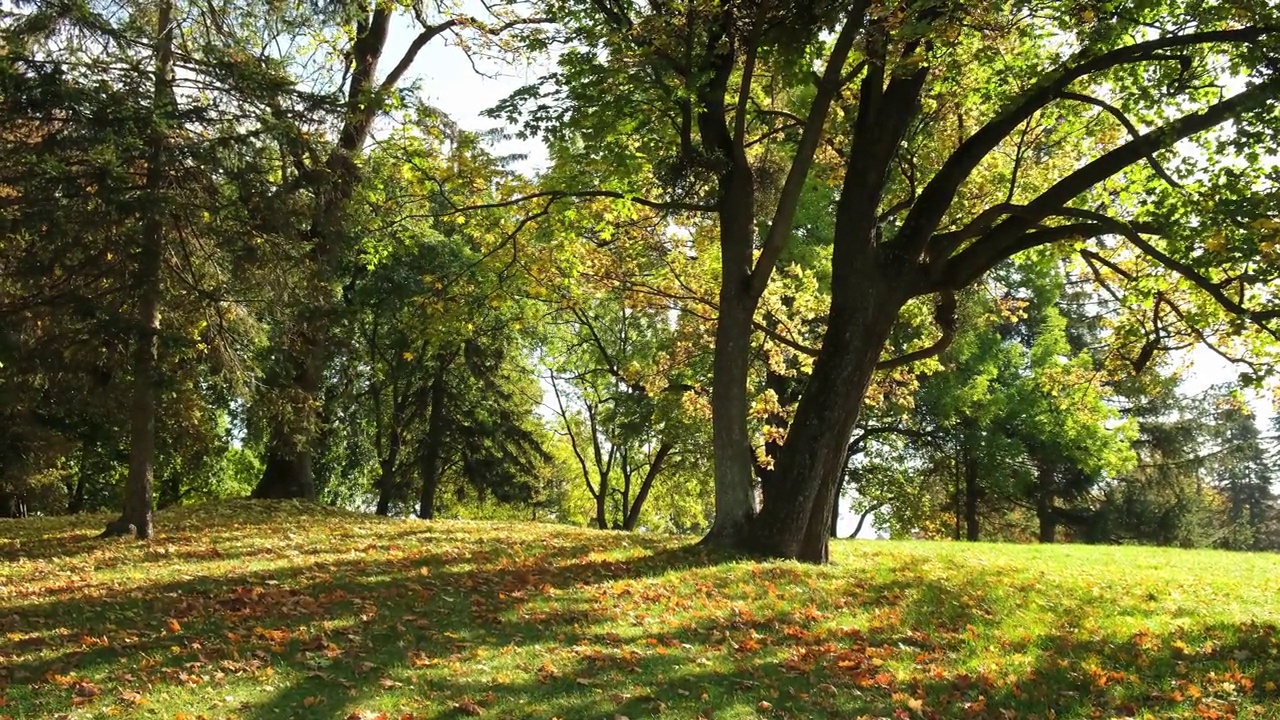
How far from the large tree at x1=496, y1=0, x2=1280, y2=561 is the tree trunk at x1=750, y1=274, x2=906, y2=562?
26 mm

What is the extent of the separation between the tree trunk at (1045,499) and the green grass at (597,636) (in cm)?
2317

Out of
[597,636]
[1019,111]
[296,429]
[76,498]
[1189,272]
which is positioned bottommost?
[76,498]

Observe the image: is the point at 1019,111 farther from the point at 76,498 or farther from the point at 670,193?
the point at 76,498

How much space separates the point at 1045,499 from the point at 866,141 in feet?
90.9

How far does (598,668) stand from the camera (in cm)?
685

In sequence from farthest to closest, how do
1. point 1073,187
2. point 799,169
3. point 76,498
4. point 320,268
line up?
point 76,498, point 320,268, point 799,169, point 1073,187

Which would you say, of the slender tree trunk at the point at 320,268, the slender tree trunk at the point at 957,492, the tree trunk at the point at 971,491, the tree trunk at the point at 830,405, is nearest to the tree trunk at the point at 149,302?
the slender tree trunk at the point at 320,268

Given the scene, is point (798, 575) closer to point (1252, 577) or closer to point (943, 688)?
point (943, 688)

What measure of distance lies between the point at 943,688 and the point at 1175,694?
165 centimetres

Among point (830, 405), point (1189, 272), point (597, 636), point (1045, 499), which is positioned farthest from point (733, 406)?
point (1045, 499)

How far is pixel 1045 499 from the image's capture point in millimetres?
34812

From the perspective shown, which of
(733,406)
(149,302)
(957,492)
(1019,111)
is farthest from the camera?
(957,492)

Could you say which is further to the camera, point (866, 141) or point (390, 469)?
point (390, 469)

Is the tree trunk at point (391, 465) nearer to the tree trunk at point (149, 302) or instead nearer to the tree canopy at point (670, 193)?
the tree canopy at point (670, 193)
